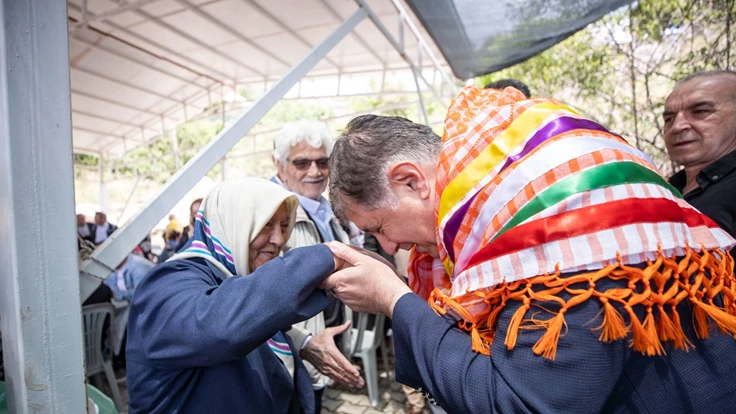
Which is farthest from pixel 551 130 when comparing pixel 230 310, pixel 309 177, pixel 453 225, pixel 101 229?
pixel 101 229

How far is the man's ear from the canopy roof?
128 inches

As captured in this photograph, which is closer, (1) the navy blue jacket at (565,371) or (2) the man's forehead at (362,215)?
(1) the navy blue jacket at (565,371)

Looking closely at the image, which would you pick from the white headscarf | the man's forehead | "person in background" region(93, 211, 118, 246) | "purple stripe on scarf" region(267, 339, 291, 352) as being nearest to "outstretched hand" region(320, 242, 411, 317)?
the man's forehead

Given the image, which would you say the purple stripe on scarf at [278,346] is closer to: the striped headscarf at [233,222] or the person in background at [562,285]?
the striped headscarf at [233,222]

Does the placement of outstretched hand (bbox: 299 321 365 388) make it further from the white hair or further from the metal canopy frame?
the white hair

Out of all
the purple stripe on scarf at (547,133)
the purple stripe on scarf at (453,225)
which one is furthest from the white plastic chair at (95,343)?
the purple stripe on scarf at (547,133)

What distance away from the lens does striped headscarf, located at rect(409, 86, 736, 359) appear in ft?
3.00

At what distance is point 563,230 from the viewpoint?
946 millimetres

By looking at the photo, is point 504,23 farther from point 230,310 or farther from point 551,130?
point 230,310

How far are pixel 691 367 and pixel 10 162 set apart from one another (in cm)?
182

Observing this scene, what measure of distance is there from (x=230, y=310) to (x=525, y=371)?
2.57 feet

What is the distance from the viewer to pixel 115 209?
29.5 metres

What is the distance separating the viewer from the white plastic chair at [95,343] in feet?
12.6

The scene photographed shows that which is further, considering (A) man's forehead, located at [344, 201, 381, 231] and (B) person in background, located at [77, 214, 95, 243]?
(B) person in background, located at [77, 214, 95, 243]
